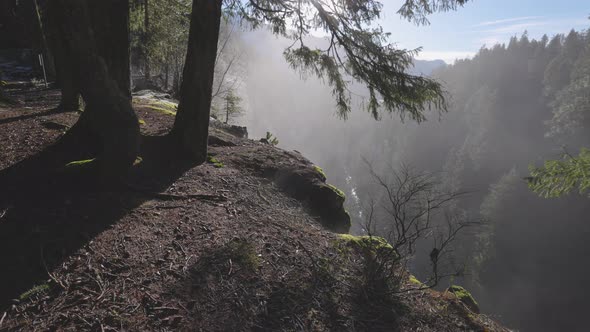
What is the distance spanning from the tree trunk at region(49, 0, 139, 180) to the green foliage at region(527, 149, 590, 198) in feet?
21.0

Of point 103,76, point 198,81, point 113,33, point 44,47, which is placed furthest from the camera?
point 44,47

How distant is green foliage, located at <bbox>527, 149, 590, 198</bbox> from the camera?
15.9 feet

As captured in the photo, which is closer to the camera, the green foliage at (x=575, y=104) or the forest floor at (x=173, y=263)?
the forest floor at (x=173, y=263)

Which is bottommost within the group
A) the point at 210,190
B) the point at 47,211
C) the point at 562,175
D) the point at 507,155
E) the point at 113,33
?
the point at 507,155

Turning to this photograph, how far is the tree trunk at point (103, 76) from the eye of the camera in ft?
10.4

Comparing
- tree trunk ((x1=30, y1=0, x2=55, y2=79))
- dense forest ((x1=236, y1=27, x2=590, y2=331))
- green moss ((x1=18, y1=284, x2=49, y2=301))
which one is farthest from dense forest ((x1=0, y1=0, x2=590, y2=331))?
dense forest ((x1=236, y1=27, x2=590, y2=331))

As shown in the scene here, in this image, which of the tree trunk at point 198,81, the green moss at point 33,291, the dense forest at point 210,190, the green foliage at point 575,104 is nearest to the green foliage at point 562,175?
the dense forest at point 210,190

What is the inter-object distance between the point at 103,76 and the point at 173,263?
232cm

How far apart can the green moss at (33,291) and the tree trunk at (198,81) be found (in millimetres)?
3172

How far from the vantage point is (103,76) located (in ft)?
11.4

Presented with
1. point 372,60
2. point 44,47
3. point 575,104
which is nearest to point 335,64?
point 372,60

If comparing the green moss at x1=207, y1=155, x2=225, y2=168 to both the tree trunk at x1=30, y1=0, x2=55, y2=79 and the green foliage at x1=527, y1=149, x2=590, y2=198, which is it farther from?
the tree trunk at x1=30, y1=0, x2=55, y2=79

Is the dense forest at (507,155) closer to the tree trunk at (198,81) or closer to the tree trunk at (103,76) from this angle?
the tree trunk at (198,81)

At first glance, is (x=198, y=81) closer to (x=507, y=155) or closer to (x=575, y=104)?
(x=575, y=104)
